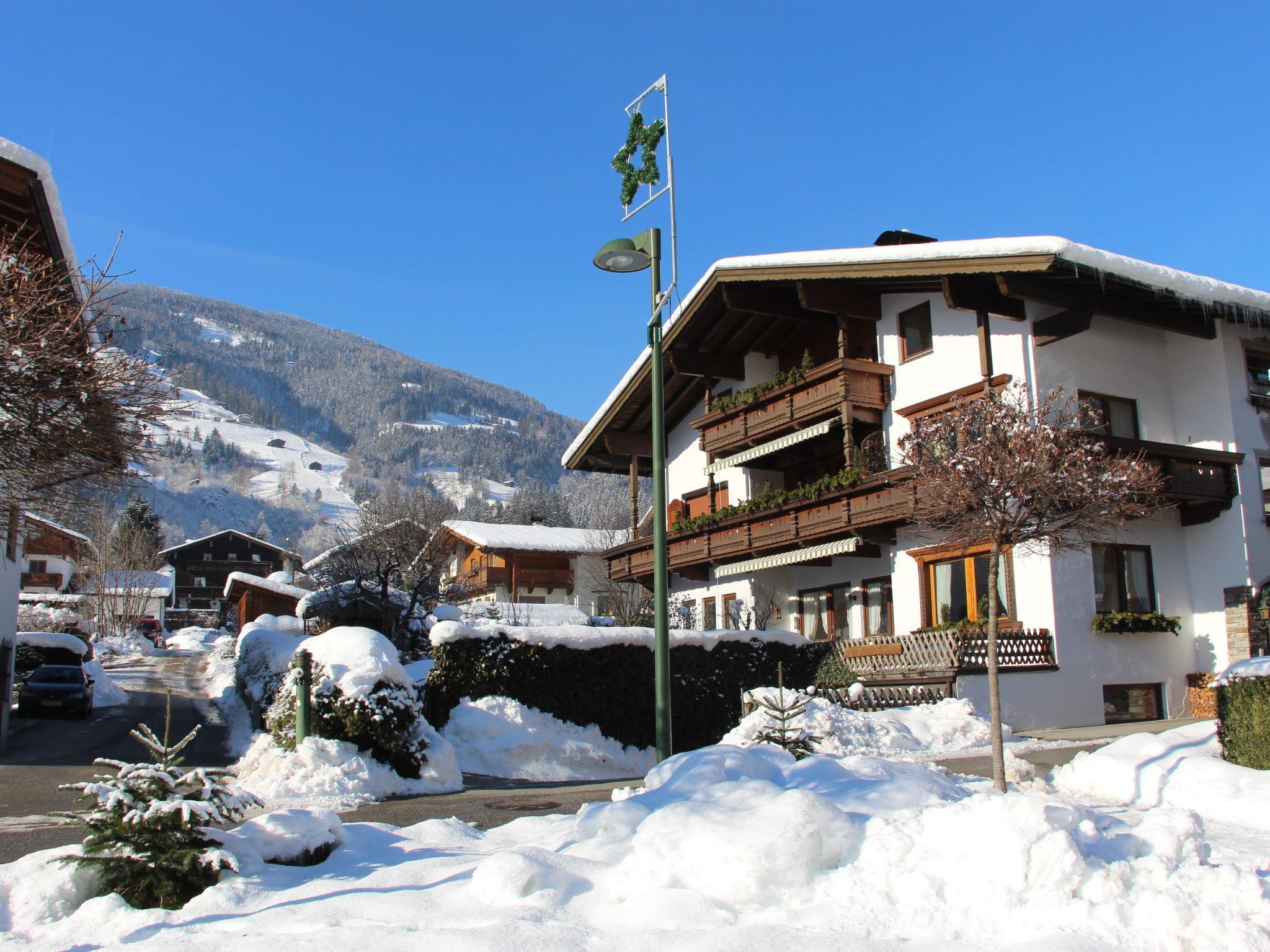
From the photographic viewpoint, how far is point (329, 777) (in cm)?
1204

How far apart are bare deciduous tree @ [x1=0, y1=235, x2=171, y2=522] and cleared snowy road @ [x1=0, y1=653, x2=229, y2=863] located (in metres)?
2.57

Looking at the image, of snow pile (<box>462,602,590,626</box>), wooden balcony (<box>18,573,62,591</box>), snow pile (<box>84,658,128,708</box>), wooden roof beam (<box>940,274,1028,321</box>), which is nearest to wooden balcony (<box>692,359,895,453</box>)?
wooden roof beam (<box>940,274,1028,321</box>)

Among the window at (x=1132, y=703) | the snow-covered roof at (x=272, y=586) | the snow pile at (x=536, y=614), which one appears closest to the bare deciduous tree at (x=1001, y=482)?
the window at (x=1132, y=703)

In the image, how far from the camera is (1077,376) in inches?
843

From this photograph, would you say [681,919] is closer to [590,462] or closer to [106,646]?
[590,462]

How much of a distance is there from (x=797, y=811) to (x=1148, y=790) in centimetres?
700

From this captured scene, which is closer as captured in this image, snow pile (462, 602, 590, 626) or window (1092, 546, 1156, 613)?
window (1092, 546, 1156, 613)

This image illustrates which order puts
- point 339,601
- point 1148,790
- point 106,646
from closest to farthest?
point 1148,790 → point 339,601 → point 106,646

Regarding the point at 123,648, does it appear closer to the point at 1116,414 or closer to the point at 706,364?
the point at 706,364

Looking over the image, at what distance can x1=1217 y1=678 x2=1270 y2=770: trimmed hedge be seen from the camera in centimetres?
1135

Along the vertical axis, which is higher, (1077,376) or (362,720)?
(1077,376)

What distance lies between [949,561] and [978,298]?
18.6ft

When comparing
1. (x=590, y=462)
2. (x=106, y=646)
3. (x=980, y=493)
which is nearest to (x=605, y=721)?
(x=980, y=493)

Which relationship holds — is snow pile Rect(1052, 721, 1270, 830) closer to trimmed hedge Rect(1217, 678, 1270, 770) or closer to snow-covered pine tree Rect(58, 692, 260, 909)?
trimmed hedge Rect(1217, 678, 1270, 770)
